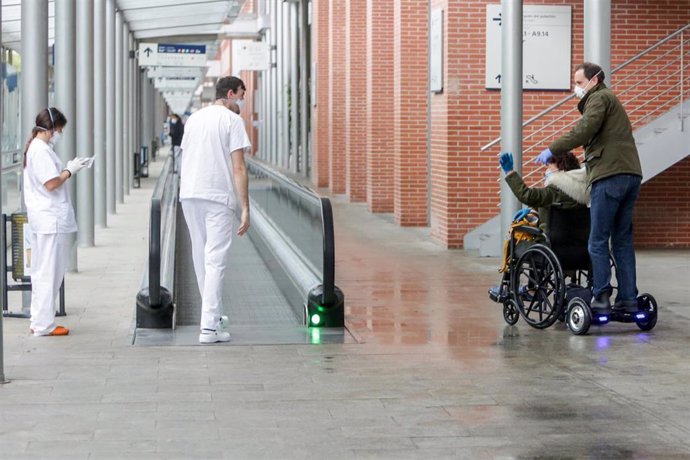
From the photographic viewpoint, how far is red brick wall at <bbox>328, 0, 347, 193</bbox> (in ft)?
97.8

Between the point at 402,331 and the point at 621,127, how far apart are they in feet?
6.96

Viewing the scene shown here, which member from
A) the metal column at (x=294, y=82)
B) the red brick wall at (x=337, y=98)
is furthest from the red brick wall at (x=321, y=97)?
the metal column at (x=294, y=82)

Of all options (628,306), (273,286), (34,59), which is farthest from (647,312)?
(34,59)

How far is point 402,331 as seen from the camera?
9.62 m

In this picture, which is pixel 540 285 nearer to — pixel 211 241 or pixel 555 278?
pixel 555 278

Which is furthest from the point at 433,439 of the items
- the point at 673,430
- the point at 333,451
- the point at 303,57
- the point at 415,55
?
the point at 303,57

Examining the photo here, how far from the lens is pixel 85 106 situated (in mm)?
16234

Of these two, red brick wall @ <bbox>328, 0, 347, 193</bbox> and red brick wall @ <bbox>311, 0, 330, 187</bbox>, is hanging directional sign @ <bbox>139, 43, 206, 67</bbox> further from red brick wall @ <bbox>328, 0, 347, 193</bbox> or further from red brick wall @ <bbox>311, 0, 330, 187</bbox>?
red brick wall @ <bbox>328, 0, 347, 193</bbox>

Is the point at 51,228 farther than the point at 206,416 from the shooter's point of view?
Yes

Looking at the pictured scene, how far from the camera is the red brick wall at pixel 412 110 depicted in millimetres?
20031

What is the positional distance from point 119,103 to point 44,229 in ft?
54.6

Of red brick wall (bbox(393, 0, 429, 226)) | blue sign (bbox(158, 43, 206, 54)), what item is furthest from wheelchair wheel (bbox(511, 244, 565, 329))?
blue sign (bbox(158, 43, 206, 54))

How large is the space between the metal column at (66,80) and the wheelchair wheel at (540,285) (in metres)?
5.67

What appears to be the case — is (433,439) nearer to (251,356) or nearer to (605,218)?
(251,356)
